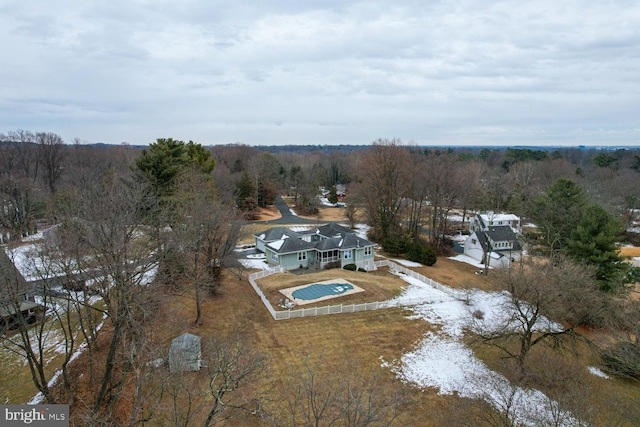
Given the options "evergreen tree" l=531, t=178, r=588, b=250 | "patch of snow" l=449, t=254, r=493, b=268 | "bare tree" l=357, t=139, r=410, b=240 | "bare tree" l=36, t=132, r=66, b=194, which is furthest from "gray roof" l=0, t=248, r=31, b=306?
"bare tree" l=36, t=132, r=66, b=194

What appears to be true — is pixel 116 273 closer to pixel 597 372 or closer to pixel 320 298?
pixel 320 298

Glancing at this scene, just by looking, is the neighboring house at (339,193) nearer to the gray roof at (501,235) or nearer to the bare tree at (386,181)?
the bare tree at (386,181)

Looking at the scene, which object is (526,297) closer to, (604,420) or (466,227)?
(604,420)

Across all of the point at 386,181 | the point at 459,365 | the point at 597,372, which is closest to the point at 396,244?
the point at 386,181

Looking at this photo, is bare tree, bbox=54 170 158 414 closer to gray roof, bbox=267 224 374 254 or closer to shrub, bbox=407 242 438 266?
gray roof, bbox=267 224 374 254

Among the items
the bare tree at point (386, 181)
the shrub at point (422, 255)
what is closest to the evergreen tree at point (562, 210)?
the shrub at point (422, 255)

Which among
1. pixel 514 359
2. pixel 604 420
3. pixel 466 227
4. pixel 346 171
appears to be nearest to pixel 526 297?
pixel 514 359
